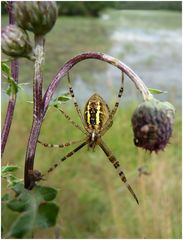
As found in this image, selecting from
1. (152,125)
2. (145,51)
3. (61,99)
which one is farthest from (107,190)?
(145,51)

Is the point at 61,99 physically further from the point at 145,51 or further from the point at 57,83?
the point at 145,51

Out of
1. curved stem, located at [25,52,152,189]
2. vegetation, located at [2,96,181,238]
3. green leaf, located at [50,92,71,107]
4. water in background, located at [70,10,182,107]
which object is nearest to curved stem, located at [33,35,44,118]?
curved stem, located at [25,52,152,189]

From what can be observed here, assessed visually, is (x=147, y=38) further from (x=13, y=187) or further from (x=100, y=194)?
(x=13, y=187)

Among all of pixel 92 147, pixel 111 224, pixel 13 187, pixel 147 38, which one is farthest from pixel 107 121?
pixel 147 38

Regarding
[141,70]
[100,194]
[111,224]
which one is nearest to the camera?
[111,224]

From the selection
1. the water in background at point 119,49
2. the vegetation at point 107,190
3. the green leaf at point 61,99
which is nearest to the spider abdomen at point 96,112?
the green leaf at point 61,99

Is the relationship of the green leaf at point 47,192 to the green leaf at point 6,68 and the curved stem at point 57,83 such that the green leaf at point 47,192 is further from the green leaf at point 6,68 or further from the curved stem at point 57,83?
the green leaf at point 6,68
